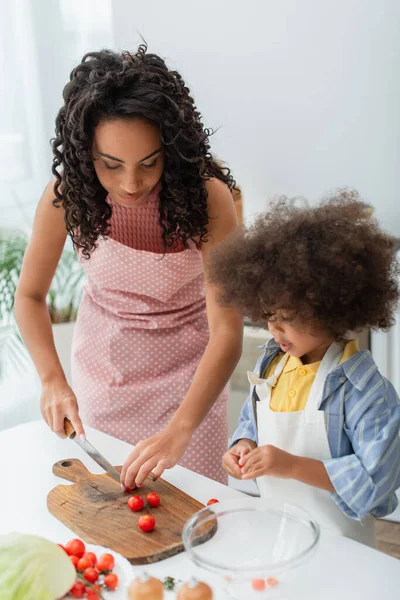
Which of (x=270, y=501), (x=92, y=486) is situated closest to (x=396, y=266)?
(x=270, y=501)

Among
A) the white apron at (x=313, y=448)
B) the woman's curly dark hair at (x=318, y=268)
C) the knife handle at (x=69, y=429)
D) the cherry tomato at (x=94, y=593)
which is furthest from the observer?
the knife handle at (x=69, y=429)

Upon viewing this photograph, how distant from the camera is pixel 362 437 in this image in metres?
1.16

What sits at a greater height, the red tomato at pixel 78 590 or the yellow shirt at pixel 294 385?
the yellow shirt at pixel 294 385

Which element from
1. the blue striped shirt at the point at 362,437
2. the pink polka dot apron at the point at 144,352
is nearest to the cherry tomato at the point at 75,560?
the blue striped shirt at the point at 362,437

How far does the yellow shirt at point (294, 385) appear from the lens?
1280 millimetres

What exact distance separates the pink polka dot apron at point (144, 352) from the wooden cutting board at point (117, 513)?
1.14ft

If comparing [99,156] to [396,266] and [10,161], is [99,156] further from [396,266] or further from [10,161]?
[10,161]

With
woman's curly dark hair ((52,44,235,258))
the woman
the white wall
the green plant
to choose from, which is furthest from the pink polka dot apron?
the white wall

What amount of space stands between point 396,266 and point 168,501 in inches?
21.4

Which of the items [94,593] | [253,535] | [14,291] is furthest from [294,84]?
[94,593]

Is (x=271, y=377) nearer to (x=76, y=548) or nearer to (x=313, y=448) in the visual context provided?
(x=313, y=448)

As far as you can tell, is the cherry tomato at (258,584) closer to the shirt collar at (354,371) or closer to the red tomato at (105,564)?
the red tomato at (105,564)

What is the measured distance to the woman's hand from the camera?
148cm

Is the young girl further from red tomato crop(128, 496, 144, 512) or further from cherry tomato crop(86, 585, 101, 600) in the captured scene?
cherry tomato crop(86, 585, 101, 600)
